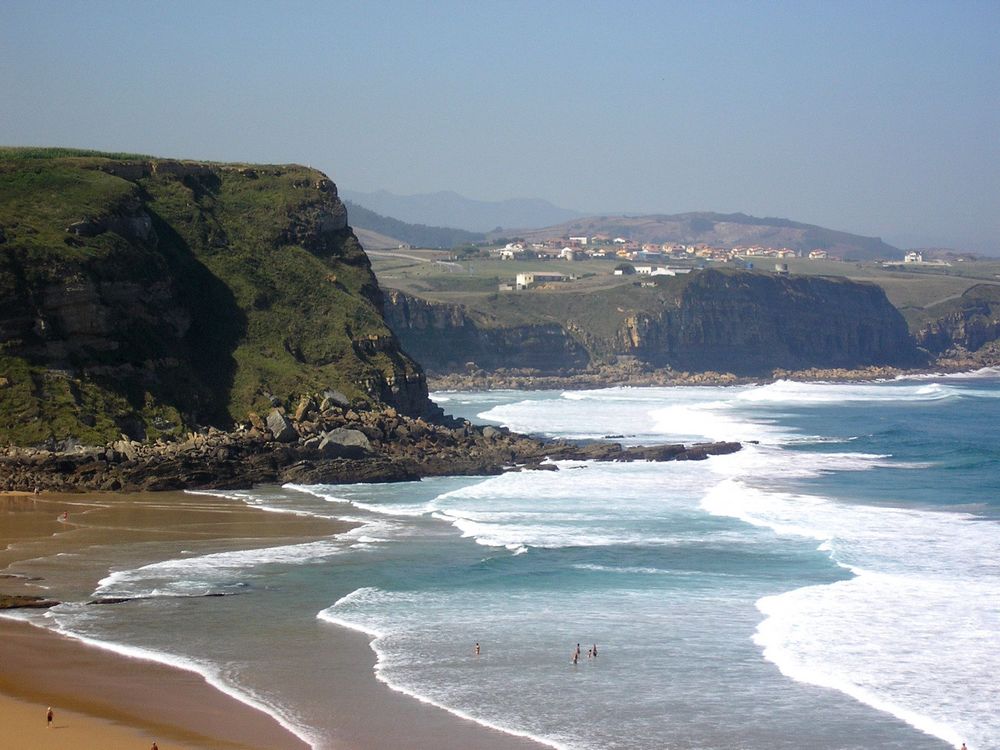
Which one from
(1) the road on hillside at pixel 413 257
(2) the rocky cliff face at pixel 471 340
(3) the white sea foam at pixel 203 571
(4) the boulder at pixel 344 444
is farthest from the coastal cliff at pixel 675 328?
(3) the white sea foam at pixel 203 571

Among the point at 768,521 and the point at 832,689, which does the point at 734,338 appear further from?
the point at 832,689

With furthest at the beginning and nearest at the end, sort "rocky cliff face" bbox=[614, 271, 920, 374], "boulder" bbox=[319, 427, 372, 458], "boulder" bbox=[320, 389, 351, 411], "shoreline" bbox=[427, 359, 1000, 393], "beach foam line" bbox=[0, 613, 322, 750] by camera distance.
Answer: "rocky cliff face" bbox=[614, 271, 920, 374] → "shoreline" bbox=[427, 359, 1000, 393] → "boulder" bbox=[320, 389, 351, 411] → "boulder" bbox=[319, 427, 372, 458] → "beach foam line" bbox=[0, 613, 322, 750]

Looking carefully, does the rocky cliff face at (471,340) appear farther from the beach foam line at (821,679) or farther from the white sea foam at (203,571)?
the beach foam line at (821,679)

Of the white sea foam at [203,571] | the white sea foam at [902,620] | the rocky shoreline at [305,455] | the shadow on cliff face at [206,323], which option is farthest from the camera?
the shadow on cliff face at [206,323]

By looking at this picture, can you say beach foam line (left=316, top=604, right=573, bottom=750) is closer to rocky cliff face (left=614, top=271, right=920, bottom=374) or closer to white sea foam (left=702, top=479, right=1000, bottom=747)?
white sea foam (left=702, top=479, right=1000, bottom=747)

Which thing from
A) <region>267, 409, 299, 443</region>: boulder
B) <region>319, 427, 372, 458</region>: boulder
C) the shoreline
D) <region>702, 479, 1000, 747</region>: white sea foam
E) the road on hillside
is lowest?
the shoreline

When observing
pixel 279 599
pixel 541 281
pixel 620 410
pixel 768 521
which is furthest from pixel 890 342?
pixel 279 599

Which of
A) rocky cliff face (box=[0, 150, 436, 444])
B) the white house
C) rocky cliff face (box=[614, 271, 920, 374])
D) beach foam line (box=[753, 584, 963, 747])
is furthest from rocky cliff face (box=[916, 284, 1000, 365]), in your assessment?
beach foam line (box=[753, 584, 963, 747])
